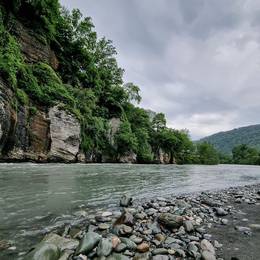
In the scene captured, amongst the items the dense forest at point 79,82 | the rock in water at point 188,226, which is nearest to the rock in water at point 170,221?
the rock in water at point 188,226

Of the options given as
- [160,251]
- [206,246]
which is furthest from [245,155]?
[160,251]

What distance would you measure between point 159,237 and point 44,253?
6.85ft

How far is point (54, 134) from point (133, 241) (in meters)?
19.6

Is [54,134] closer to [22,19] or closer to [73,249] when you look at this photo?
[22,19]

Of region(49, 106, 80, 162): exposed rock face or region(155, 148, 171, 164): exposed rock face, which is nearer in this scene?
region(49, 106, 80, 162): exposed rock face

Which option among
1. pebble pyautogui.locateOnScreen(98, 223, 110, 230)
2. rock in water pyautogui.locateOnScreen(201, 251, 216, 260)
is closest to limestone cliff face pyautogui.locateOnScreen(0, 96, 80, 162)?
pebble pyautogui.locateOnScreen(98, 223, 110, 230)

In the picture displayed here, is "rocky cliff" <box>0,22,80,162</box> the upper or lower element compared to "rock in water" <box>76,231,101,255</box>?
upper

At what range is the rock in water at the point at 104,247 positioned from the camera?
3.40m

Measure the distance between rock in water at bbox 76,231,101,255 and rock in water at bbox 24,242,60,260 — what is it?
13.3 inches

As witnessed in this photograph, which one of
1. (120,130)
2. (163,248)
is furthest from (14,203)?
(120,130)

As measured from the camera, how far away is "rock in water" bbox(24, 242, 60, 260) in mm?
3052

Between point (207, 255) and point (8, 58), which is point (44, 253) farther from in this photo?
point (8, 58)

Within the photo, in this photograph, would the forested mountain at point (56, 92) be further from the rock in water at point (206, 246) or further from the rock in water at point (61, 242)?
the rock in water at point (206, 246)

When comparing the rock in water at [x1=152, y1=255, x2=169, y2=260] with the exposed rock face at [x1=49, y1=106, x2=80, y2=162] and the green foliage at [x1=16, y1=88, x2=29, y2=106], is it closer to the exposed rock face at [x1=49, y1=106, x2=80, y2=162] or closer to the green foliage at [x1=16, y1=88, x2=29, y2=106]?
the green foliage at [x1=16, y1=88, x2=29, y2=106]
